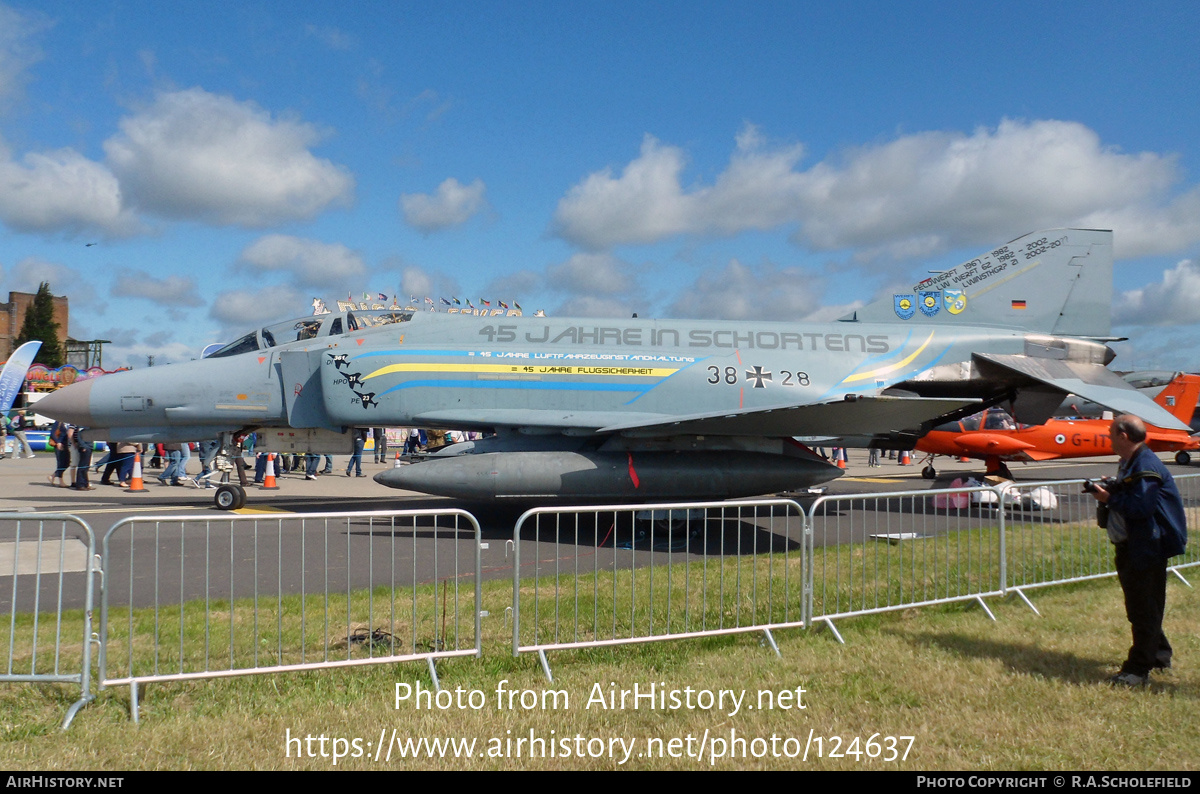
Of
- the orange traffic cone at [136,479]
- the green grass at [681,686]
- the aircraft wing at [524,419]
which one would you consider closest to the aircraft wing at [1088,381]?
the green grass at [681,686]

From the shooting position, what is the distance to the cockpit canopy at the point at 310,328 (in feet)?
39.7

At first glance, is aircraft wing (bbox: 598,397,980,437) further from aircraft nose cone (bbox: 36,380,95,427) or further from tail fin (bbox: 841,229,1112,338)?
aircraft nose cone (bbox: 36,380,95,427)

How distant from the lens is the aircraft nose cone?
11656 millimetres

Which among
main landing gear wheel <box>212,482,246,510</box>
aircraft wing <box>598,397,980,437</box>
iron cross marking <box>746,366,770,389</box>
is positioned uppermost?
iron cross marking <box>746,366,770,389</box>

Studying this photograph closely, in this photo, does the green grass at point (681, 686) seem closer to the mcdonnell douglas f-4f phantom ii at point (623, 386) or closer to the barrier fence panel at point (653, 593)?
the barrier fence panel at point (653, 593)

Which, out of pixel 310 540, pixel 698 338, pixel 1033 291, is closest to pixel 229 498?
pixel 310 540

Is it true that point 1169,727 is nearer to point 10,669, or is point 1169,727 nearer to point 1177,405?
point 10,669

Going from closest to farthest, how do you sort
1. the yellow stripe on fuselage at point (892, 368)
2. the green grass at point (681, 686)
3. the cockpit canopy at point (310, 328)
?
the green grass at point (681, 686) → the yellow stripe on fuselage at point (892, 368) → the cockpit canopy at point (310, 328)

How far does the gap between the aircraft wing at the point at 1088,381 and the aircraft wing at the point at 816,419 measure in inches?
94.1

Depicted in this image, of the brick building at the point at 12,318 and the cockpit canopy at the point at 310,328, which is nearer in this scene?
the cockpit canopy at the point at 310,328

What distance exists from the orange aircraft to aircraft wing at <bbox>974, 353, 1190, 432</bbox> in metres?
5.16

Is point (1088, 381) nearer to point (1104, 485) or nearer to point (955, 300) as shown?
point (955, 300)

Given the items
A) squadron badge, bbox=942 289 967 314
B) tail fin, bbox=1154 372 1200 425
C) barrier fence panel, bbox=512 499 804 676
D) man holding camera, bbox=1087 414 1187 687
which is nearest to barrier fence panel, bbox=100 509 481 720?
barrier fence panel, bbox=512 499 804 676

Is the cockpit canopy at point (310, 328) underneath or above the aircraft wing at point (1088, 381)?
above
